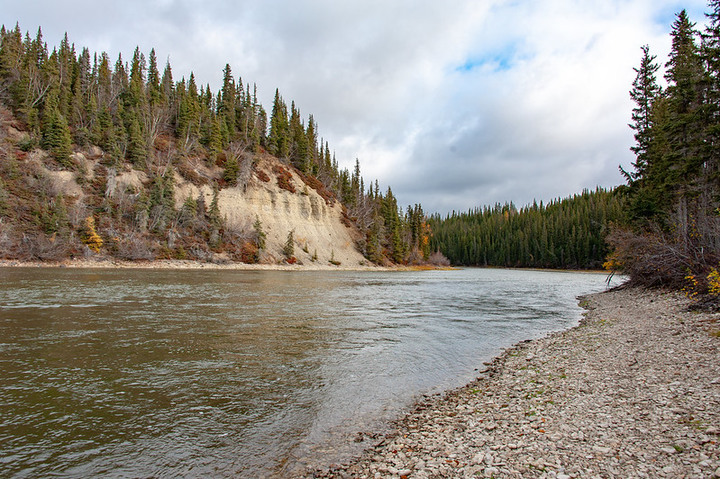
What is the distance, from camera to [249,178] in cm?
7719

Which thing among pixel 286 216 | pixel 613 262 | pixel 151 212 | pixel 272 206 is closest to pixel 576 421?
pixel 613 262

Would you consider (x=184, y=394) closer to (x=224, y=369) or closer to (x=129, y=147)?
(x=224, y=369)

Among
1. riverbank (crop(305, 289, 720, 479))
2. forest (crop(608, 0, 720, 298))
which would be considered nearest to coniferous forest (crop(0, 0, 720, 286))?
forest (crop(608, 0, 720, 298))

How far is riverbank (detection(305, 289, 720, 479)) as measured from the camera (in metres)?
4.99

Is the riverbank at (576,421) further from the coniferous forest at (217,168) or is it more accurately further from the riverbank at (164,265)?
the riverbank at (164,265)

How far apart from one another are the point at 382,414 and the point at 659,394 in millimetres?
5659

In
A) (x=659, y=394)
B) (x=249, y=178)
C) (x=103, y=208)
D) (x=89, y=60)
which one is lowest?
(x=659, y=394)

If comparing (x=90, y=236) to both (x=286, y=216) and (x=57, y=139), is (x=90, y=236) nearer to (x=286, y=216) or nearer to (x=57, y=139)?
(x=57, y=139)

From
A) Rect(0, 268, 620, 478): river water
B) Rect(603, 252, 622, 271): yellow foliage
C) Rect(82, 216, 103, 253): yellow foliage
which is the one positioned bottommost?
Rect(0, 268, 620, 478): river water

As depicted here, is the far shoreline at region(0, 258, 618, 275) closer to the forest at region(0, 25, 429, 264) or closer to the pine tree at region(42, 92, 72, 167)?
the forest at region(0, 25, 429, 264)

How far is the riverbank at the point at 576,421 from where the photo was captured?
499 cm

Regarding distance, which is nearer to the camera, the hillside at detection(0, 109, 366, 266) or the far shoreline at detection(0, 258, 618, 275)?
the far shoreline at detection(0, 258, 618, 275)

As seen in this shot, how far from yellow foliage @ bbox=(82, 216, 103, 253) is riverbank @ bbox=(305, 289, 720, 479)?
193ft

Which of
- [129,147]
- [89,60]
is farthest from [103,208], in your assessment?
[89,60]
